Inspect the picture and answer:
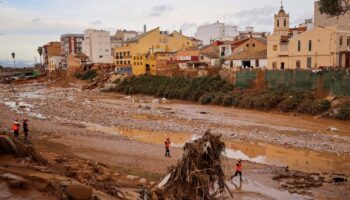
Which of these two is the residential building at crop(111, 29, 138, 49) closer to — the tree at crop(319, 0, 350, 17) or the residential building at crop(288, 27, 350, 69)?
the residential building at crop(288, 27, 350, 69)

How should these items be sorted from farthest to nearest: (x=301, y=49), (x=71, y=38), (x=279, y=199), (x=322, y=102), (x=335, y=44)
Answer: (x=71, y=38) → (x=301, y=49) → (x=335, y=44) → (x=322, y=102) → (x=279, y=199)

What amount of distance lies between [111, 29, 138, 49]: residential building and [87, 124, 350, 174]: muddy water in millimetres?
84523

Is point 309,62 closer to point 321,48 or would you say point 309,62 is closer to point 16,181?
point 321,48

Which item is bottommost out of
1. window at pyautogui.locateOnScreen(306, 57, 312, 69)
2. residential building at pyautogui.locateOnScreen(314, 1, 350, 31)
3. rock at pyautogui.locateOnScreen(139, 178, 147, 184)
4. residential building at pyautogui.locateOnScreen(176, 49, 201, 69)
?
rock at pyautogui.locateOnScreen(139, 178, 147, 184)

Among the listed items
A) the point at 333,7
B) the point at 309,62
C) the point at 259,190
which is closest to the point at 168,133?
the point at 259,190

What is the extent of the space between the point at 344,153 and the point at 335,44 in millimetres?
20209

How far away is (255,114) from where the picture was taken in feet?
135

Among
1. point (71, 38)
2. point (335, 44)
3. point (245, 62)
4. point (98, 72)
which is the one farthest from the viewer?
point (71, 38)

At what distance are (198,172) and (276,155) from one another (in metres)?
16.3

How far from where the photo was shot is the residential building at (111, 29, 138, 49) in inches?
4429

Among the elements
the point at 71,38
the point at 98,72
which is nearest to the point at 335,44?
the point at 98,72

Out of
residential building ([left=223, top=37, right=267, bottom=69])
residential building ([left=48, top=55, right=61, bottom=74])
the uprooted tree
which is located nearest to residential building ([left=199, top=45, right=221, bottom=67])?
residential building ([left=223, top=37, right=267, bottom=69])

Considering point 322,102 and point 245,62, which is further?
point 245,62

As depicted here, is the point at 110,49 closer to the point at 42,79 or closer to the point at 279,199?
the point at 42,79
